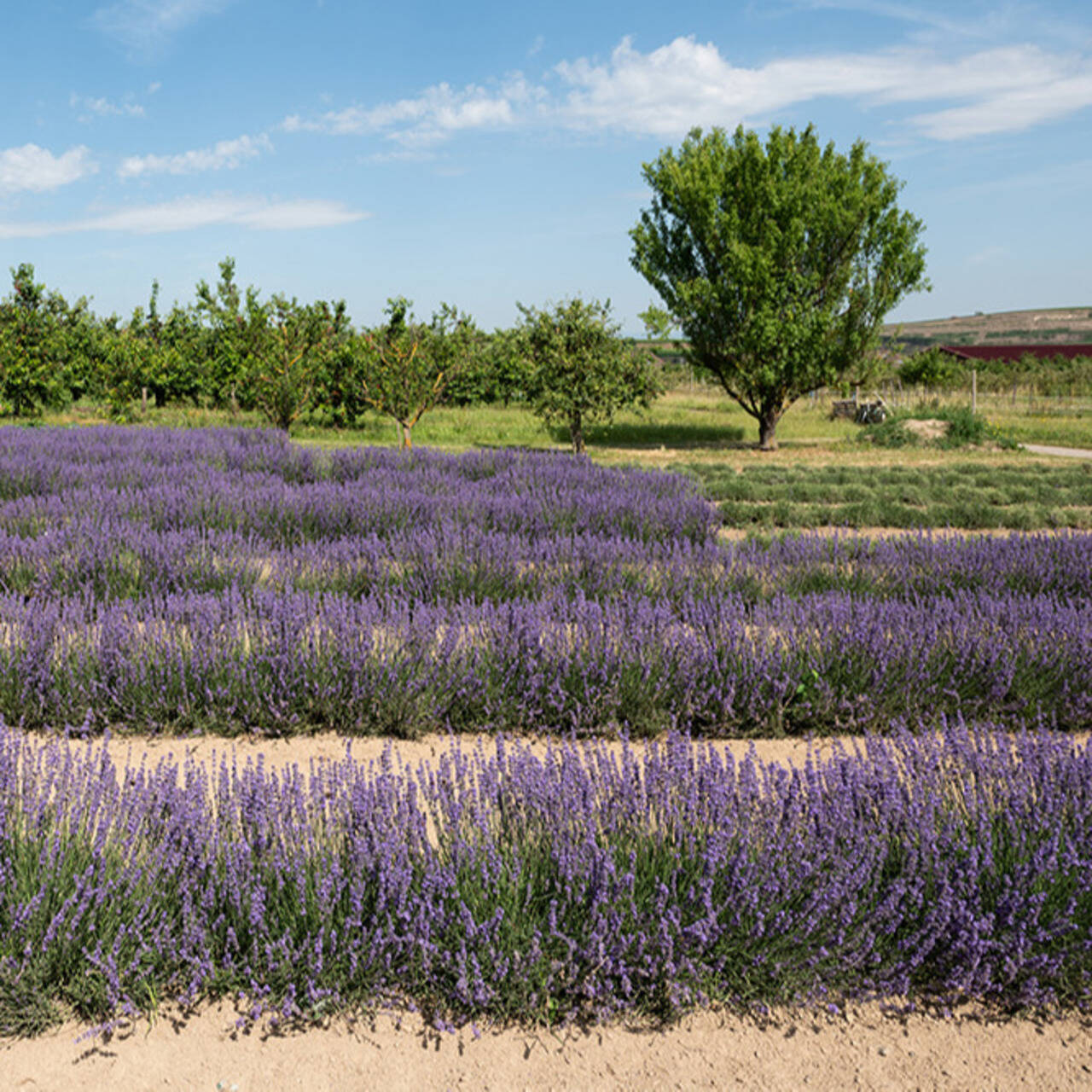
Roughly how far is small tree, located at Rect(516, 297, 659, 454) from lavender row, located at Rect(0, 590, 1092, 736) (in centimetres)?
1376

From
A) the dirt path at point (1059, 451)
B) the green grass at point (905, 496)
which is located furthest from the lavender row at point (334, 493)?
the dirt path at point (1059, 451)

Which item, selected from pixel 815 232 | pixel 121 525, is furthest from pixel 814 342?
pixel 121 525

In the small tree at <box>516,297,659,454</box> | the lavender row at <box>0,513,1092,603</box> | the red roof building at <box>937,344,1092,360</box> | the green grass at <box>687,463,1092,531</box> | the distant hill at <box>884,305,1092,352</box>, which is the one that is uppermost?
the distant hill at <box>884,305,1092,352</box>

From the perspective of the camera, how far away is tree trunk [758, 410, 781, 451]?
22062mm

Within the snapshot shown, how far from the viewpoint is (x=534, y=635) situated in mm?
4355

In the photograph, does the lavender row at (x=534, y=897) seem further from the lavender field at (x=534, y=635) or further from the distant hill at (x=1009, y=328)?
the distant hill at (x=1009, y=328)

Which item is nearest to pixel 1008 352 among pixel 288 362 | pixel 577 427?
pixel 577 427

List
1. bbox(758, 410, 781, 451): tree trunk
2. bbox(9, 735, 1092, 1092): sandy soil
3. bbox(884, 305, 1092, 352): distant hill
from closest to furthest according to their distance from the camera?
1. bbox(9, 735, 1092, 1092): sandy soil
2. bbox(758, 410, 781, 451): tree trunk
3. bbox(884, 305, 1092, 352): distant hill

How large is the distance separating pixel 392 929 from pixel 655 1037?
66 centimetres

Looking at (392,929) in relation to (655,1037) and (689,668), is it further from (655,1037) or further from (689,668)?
(689,668)

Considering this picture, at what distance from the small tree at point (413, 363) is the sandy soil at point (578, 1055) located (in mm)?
16496

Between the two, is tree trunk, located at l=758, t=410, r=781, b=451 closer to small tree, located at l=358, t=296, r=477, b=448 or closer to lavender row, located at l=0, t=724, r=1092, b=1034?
small tree, located at l=358, t=296, r=477, b=448

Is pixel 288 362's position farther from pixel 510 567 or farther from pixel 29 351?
pixel 510 567

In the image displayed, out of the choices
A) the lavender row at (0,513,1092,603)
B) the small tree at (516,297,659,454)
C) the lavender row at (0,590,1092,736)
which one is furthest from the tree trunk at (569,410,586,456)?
the lavender row at (0,590,1092,736)
